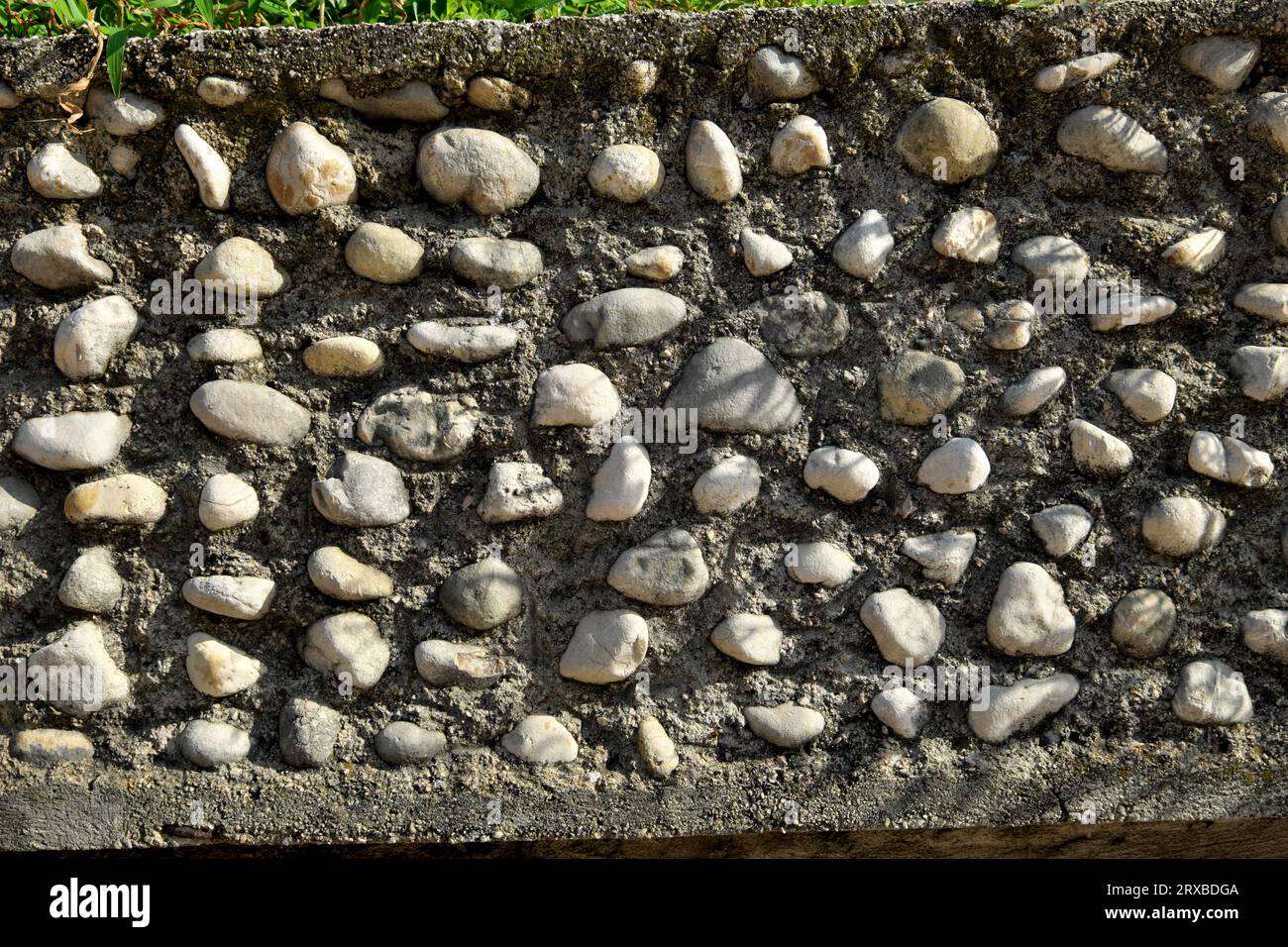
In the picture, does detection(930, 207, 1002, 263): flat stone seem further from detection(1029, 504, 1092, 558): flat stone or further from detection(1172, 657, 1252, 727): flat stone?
detection(1172, 657, 1252, 727): flat stone

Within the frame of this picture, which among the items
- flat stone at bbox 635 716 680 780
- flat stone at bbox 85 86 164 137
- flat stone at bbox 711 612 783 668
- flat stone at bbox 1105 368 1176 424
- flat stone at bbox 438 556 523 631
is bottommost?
flat stone at bbox 635 716 680 780

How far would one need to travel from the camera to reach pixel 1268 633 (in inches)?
65.2

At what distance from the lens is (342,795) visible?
1583 mm

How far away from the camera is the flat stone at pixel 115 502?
159cm

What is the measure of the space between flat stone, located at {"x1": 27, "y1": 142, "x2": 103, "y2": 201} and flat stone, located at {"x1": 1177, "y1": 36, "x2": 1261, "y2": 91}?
1.62 metres

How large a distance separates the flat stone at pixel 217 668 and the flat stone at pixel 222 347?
40 cm

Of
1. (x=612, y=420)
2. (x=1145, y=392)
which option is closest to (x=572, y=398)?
A: (x=612, y=420)

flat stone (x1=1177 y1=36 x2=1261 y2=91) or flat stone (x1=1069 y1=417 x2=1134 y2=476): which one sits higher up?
flat stone (x1=1177 y1=36 x2=1261 y2=91)

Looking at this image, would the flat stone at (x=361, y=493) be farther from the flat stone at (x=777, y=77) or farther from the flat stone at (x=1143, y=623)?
the flat stone at (x=1143, y=623)

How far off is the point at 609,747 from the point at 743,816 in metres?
0.21

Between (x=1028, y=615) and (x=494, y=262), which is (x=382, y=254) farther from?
(x=1028, y=615)

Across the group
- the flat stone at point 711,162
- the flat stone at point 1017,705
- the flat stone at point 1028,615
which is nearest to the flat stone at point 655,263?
the flat stone at point 711,162

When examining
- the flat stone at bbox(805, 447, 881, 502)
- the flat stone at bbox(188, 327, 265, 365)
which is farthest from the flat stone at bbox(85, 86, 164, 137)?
the flat stone at bbox(805, 447, 881, 502)

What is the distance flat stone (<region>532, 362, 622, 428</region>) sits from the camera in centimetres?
163
